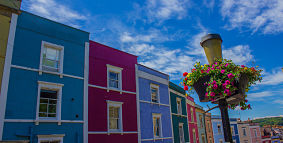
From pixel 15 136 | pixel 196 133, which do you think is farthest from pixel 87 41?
pixel 196 133

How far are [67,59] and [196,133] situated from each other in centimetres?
2142

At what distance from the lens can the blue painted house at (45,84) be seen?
11.6 metres

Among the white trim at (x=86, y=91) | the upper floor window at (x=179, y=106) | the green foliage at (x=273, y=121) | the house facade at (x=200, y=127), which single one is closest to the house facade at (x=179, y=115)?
the upper floor window at (x=179, y=106)

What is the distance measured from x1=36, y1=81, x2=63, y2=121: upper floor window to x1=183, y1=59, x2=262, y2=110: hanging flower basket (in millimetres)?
10419

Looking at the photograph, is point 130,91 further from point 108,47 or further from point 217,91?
point 217,91

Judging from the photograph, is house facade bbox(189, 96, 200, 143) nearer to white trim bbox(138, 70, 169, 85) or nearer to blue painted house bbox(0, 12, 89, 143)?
white trim bbox(138, 70, 169, 85)

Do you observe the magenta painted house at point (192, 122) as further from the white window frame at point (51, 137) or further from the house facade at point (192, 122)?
the white window frame at point (51, 137)

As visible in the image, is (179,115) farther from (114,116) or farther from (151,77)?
(114,116)

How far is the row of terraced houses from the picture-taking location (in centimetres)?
1184

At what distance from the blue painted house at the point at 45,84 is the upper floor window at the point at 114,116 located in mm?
2406

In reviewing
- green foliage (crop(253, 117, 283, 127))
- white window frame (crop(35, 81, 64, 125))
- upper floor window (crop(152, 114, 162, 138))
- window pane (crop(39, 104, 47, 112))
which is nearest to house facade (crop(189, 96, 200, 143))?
upper floor window (crop(152, 114, 162, 138))

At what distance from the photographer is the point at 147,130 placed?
63.3 feet

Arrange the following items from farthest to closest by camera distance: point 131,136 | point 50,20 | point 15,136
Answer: point 131,136, point 50,20, point 15,136

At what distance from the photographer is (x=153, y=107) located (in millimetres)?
20797
